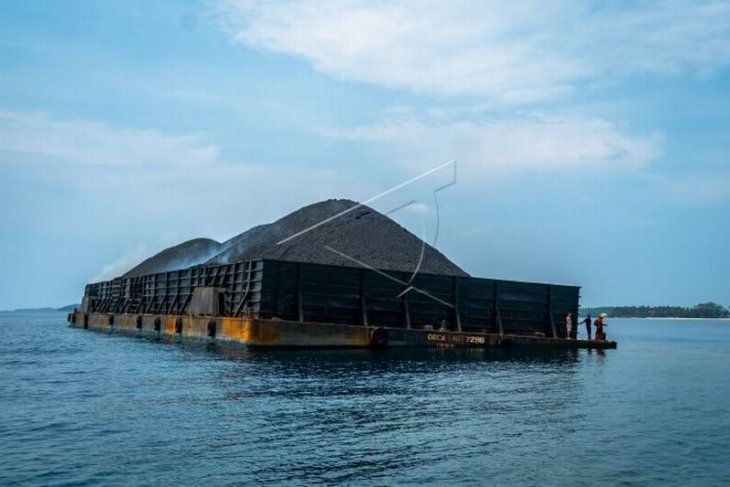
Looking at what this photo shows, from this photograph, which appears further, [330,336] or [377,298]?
[377,298]

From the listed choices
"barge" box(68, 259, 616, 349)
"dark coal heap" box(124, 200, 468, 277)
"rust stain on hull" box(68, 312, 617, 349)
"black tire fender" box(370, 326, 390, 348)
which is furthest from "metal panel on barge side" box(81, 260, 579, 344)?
"dark coal heap" box(124, 200, 468, 277)

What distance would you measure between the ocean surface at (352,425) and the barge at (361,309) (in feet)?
19.9

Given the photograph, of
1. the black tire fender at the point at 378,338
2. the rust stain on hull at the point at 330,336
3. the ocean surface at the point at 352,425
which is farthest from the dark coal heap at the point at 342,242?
the ocean surface at the point at 352,425

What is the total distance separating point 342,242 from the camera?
56.8 metres

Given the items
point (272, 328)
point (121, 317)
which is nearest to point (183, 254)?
point (121, 317)

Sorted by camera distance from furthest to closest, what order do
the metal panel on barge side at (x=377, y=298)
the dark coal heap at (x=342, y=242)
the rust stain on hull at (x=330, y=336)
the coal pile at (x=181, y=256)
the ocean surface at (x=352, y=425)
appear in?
the coal pile at (x=181, y=256), the dark coal heap at (x=342, y=242), the metal panel on barge side at (x=377, y=298), the rust stain on hull at (x=330, y=336), the ocean surface at (x=352, y=425)

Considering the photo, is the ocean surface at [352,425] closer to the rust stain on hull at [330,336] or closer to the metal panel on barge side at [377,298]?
the rust stain on hull at [330,336]

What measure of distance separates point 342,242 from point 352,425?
41.2m

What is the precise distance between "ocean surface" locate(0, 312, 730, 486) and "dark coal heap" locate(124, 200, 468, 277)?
2484 cm

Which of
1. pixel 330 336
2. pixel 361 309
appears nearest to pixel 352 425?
pixel 330 336

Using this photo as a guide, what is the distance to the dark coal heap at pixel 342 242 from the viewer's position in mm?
54375

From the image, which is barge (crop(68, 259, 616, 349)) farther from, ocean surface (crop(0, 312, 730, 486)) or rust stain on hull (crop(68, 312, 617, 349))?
ocean surface (crop(0, 312, 730, 486))

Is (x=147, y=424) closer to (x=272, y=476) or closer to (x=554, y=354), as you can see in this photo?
(x=272, y=476)

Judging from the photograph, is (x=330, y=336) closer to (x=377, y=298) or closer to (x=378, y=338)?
(x=378, y=338)
